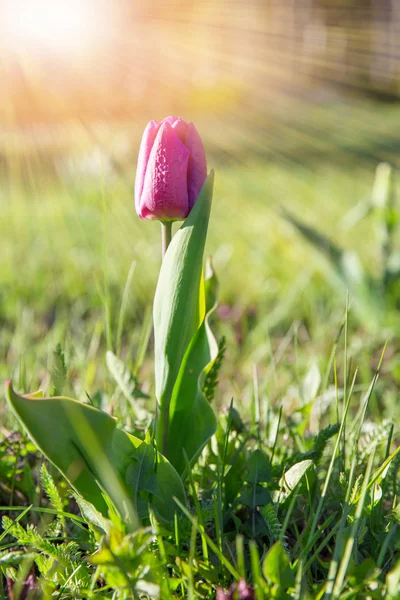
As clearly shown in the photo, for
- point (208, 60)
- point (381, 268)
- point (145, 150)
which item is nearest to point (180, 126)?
point (145, 150)

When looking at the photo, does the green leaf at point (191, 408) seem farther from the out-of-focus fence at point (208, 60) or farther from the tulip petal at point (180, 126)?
the out-of-focus fence at point (208, 60)

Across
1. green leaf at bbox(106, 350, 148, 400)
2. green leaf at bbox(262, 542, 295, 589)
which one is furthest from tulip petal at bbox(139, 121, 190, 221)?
green leaf at bbox(262, 542, 295, 589)

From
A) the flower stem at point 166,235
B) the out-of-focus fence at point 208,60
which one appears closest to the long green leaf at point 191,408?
the flower stem at point 166,235

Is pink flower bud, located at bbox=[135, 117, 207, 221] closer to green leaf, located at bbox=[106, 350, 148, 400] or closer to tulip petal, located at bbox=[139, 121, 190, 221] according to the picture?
tulip petal, located at bbox=[139, 121, 190, 221]

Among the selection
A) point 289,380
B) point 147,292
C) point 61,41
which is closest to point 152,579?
point 289,380

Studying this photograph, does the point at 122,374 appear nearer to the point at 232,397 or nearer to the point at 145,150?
the point at 232,397

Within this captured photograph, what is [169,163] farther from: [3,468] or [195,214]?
[3,468]

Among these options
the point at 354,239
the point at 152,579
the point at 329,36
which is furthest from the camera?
the point at 329,36
